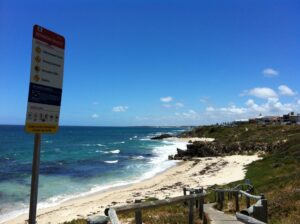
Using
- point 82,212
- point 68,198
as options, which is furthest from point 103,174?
point 82,212

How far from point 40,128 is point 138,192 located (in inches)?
988

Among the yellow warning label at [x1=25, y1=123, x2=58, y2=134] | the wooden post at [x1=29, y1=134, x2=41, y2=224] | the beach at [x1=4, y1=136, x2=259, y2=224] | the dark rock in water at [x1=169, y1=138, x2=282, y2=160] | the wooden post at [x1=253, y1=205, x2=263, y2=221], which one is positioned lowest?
the beach at [x1=4, y1=136, x2=259, y2=224]

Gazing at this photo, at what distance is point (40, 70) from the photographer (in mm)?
3807

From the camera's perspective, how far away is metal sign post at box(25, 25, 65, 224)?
3730 mm

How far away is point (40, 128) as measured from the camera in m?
3.90

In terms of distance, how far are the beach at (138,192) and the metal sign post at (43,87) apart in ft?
53.3

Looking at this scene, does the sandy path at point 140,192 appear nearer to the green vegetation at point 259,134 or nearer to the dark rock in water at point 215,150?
the dark rock in water at point 215,150

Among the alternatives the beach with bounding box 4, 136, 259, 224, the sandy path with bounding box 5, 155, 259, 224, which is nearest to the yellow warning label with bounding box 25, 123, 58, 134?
the beach with bounding box 4, 136, 259, 224

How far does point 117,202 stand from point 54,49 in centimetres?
2150

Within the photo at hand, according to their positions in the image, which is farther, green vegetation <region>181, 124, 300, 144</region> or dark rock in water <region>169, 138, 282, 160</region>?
green vegetation <region>181, 124, 300, 144</region>

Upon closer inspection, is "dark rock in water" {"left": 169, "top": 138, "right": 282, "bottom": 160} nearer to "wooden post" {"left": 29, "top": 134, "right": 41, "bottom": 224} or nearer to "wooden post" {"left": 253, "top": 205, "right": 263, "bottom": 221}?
"wooden post" {"left": 253, "top": 205, "right": 263, "bottom": 221}

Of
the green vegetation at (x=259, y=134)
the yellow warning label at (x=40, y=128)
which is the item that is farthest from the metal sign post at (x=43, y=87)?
the green vegetation at (x=259, y=134)

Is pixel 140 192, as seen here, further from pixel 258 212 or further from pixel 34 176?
pixel 34 176

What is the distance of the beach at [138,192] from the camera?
21.2 meters
